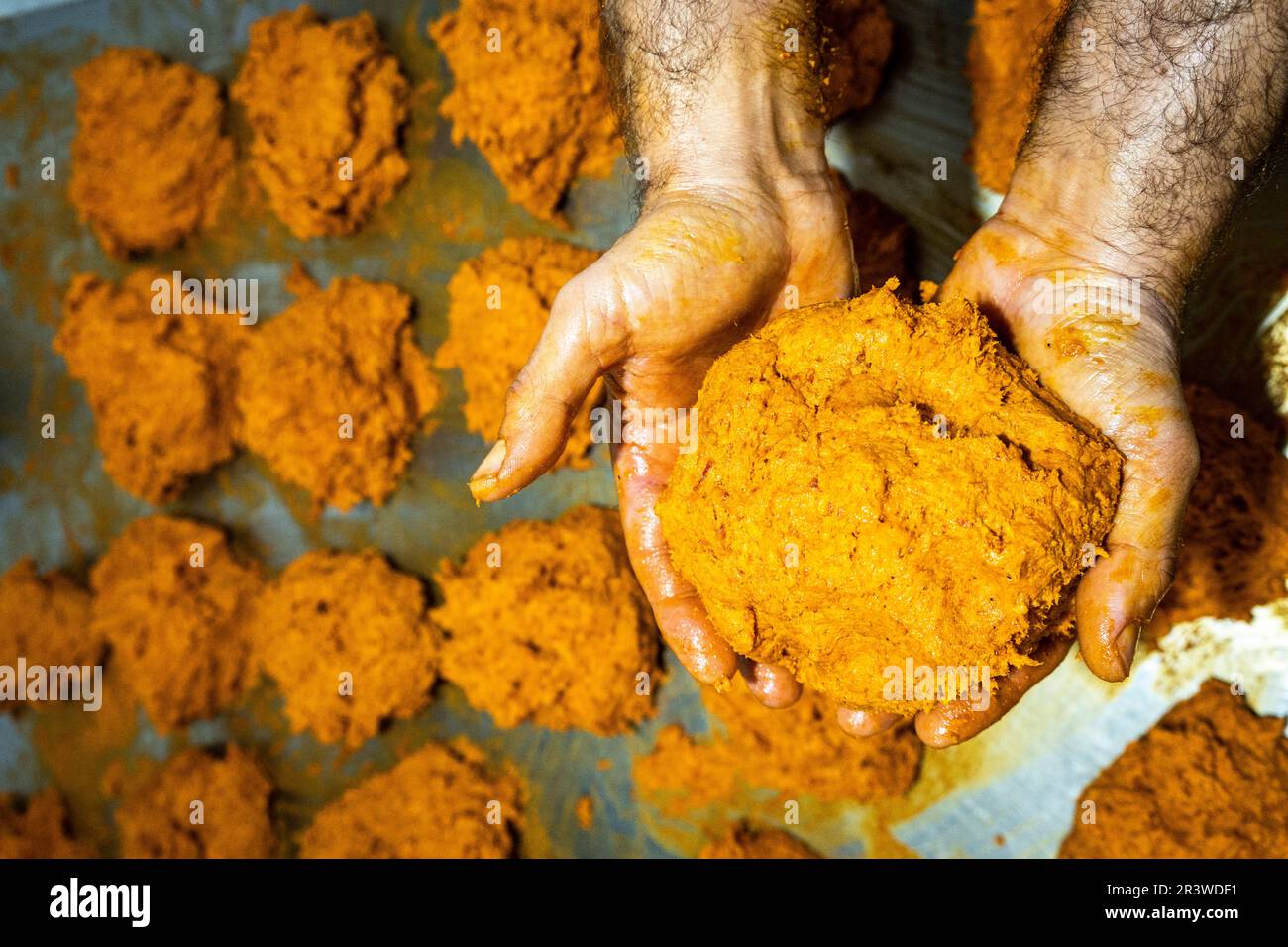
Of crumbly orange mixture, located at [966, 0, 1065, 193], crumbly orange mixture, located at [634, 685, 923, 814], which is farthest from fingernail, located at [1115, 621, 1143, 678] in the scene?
crumbly orange mixture, located at [966, 0, 1065, 193]

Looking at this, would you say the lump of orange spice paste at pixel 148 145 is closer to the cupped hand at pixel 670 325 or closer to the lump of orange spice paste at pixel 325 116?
the lump of orange spice paste at pixel 325 116

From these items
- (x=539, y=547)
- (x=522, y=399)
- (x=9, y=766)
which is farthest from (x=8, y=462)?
(x=522, y=399)

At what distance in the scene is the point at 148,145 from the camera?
9.25ft

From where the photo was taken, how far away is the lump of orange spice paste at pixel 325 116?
2.64 metres

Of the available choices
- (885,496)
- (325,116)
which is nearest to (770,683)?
(885,496)

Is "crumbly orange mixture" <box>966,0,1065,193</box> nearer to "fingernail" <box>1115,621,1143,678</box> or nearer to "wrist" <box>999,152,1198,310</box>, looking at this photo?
"wrist" <box>999,152,1198,310</box>

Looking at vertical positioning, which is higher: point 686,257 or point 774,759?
point 686,257

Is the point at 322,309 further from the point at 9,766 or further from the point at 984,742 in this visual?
the point at 984,742

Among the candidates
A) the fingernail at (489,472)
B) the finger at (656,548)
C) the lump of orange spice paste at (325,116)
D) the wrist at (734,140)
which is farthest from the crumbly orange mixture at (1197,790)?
the lump of orange spice paste at (325,116)

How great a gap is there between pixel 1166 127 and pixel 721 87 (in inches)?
33.2

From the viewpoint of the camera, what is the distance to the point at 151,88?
9.20 feet

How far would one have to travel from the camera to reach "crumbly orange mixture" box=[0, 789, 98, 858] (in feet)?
9.46

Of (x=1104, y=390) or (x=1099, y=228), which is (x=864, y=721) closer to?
(x=1104, y=390)

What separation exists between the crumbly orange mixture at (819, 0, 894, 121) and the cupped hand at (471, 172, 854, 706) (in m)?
0.56
